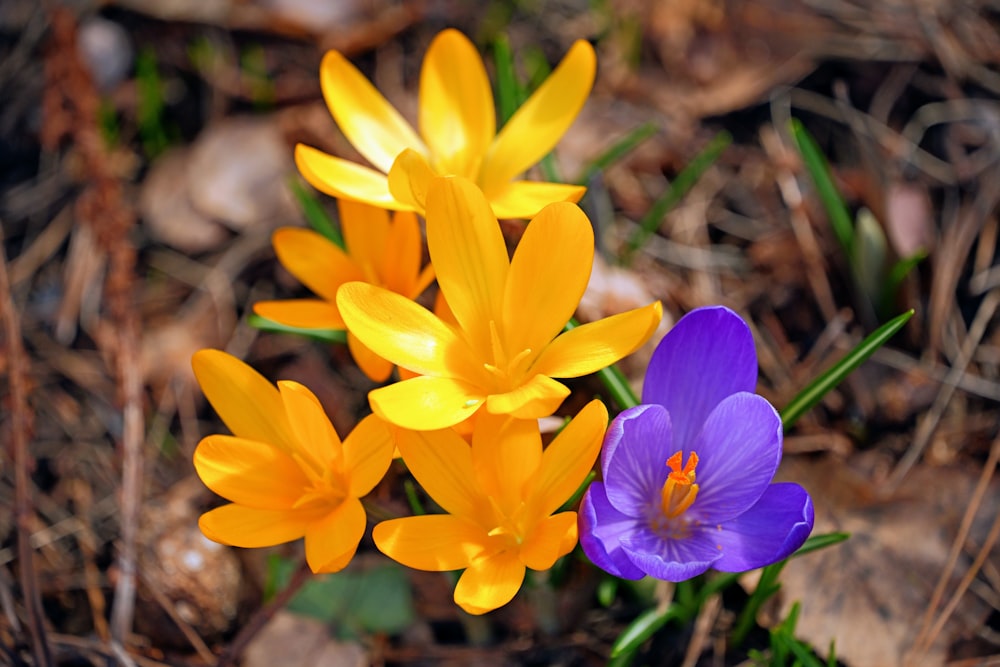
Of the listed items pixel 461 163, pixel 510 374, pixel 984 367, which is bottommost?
pixel 984 367

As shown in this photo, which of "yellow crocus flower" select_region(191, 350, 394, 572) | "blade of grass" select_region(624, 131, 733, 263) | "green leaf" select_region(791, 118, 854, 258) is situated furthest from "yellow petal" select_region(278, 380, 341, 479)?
"green leaf" select_region(791, 118, 854, 258)

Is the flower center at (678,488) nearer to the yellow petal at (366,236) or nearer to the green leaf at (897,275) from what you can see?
the yellow petal at (366,236)

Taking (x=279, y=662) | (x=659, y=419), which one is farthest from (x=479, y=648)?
(x=659, y=419)

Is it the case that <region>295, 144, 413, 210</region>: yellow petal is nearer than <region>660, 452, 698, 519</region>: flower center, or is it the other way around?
<region>660, 452, 698, 519</region>: flower center

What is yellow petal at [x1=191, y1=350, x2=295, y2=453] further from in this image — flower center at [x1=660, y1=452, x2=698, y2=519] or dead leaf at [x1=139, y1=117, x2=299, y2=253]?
dead leaf at [x1=139, y1=117, x2=299, y2=253]

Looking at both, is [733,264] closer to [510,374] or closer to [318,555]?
[510,374]

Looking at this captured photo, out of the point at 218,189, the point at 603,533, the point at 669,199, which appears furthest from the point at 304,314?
the point at 218,189

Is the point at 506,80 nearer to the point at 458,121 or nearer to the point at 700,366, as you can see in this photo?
the point at 458,121
